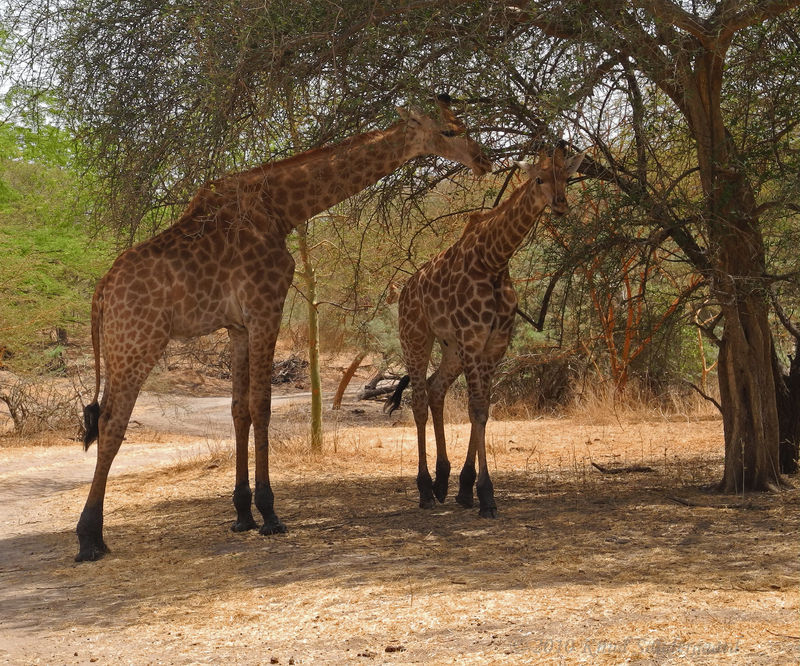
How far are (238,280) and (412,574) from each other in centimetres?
286

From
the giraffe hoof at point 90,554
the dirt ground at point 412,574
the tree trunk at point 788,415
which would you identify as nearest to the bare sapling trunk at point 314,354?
the dirt ground at point 412,574

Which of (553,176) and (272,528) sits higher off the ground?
(553,176)

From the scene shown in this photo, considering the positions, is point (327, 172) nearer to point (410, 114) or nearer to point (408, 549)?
point (410, 114)

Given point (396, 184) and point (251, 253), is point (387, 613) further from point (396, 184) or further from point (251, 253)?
point (396, 184)

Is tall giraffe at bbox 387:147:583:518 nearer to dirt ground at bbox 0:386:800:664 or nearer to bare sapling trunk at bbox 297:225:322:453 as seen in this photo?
dirt ground at bbox 0:386:800:664

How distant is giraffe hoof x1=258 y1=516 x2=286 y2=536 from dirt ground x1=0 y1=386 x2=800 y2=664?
0.11 m

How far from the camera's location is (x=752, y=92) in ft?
27.3

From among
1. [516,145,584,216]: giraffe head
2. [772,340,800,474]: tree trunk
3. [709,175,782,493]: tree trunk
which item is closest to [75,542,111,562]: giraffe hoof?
[516,145,584,216]: giraffe head

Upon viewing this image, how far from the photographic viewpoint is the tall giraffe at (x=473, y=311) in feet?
25.0

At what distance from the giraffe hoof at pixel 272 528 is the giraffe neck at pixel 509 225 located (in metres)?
2.77

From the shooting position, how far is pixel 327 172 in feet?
25.8

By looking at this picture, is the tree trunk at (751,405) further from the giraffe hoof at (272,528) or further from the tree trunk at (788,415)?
the giraffe hoof at (272,528)

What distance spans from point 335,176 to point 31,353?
1011 cm

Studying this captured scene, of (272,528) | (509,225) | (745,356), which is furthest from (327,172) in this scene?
(745,356)
